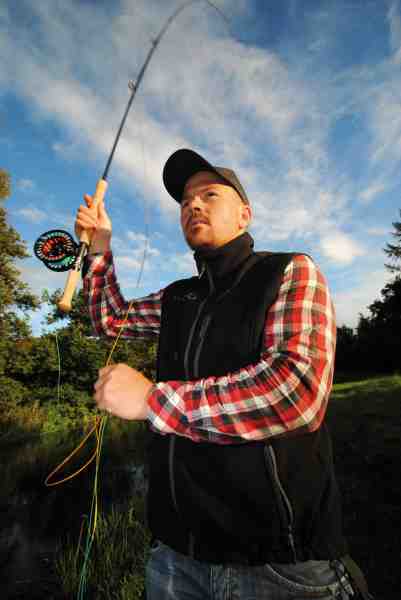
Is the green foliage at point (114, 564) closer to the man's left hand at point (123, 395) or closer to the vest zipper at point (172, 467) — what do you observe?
the vest zipper at point (172, 467)

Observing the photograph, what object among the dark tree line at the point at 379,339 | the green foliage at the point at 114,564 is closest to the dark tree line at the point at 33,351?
the green foliage at the point at 114,564

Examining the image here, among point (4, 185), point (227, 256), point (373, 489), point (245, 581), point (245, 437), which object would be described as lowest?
point (373, 489)

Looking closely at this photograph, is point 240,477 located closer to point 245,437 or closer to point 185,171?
point 245,437

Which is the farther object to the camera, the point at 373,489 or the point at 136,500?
the point at 136,500

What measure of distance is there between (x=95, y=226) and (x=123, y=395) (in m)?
1.44

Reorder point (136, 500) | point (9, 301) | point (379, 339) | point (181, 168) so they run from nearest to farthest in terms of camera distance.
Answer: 1. point (181, 168)
2. point (136, 500)
3. point (9, 301)
4. point (379, 339)

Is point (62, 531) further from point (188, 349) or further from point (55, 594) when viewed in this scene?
point (188, 349)

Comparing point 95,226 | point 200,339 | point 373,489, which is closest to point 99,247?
point 95,226

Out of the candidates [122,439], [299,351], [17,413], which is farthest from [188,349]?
[17,413]

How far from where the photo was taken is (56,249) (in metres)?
2.44

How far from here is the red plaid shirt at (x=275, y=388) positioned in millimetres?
1150

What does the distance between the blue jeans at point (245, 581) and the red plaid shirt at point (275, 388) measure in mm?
621

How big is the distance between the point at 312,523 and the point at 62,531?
8.90 m

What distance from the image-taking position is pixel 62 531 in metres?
7.84
